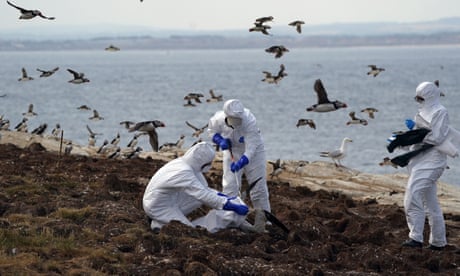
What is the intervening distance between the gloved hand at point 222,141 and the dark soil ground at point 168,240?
1454 millimetres

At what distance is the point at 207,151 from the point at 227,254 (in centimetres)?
169

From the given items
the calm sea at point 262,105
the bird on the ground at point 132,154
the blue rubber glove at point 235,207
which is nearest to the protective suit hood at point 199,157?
the blue rubber glove at point 235,207

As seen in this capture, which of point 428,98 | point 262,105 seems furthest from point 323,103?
point 262,105

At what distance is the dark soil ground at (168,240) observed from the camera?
13.1 m

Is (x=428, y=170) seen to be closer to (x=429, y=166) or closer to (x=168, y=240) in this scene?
(x=429, y=166)

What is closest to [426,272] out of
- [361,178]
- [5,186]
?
[5,186]

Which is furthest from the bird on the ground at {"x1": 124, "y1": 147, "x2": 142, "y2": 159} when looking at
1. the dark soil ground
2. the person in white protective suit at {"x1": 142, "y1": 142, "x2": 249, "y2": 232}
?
the person in white protective suit at {"x1": 142, "y1": 142, "x2": 249, "y2": 232}

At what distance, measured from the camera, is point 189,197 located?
15062 millimetres

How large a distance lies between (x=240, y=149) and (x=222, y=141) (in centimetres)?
36

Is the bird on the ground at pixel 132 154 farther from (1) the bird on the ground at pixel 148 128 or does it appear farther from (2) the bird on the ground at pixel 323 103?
(2) the bird on the ground at pixel 323 103

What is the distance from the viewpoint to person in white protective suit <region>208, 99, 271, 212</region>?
1580cm

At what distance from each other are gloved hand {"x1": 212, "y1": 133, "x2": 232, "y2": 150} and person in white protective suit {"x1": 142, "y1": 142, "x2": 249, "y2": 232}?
101 centimetres

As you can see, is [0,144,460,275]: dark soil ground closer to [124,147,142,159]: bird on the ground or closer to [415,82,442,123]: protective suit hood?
[415,82,442,123]: protective suit hood

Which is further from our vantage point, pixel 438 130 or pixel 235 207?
pixel 438 130
